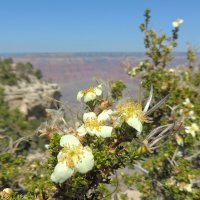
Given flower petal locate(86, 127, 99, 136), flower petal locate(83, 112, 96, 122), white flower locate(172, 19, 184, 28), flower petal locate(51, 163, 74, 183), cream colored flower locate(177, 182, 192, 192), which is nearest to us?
flower petal locate(51, 163, 74, 183)

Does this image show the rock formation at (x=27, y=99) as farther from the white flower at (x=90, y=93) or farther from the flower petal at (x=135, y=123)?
the flower petal at (x=135, y=123)

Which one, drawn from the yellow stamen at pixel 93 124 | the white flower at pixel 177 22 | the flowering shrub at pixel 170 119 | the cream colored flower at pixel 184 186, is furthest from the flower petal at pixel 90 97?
the white flower at pixel 177 22

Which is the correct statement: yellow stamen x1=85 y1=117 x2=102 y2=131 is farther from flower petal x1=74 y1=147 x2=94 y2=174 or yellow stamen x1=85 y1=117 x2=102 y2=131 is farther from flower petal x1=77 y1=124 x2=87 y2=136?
flower petal x1=74 y1=147 x2=94 y2=174

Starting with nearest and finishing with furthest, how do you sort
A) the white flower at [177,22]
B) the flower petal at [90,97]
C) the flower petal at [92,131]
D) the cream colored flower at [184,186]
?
the flower petal at [92,131], the flower petal at [90,97], the cream colored flower at [184,186], the white flower at [177,22]

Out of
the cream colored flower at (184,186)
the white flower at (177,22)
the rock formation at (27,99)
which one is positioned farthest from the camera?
the rock formation at (27,99)

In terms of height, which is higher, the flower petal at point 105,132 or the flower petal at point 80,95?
the flower petal at point 80,95

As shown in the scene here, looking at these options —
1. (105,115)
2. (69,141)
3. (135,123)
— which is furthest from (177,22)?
(69,141)

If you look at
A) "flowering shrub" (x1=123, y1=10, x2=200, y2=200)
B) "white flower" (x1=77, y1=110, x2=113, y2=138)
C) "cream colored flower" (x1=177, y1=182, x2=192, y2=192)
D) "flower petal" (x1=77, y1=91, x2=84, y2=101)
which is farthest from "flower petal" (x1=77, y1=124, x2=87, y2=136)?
"cream colored flower" (x1=177, y1=182, x2=192, y2=192)

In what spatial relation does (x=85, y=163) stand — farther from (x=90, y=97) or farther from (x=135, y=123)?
(x=90, y=97)
